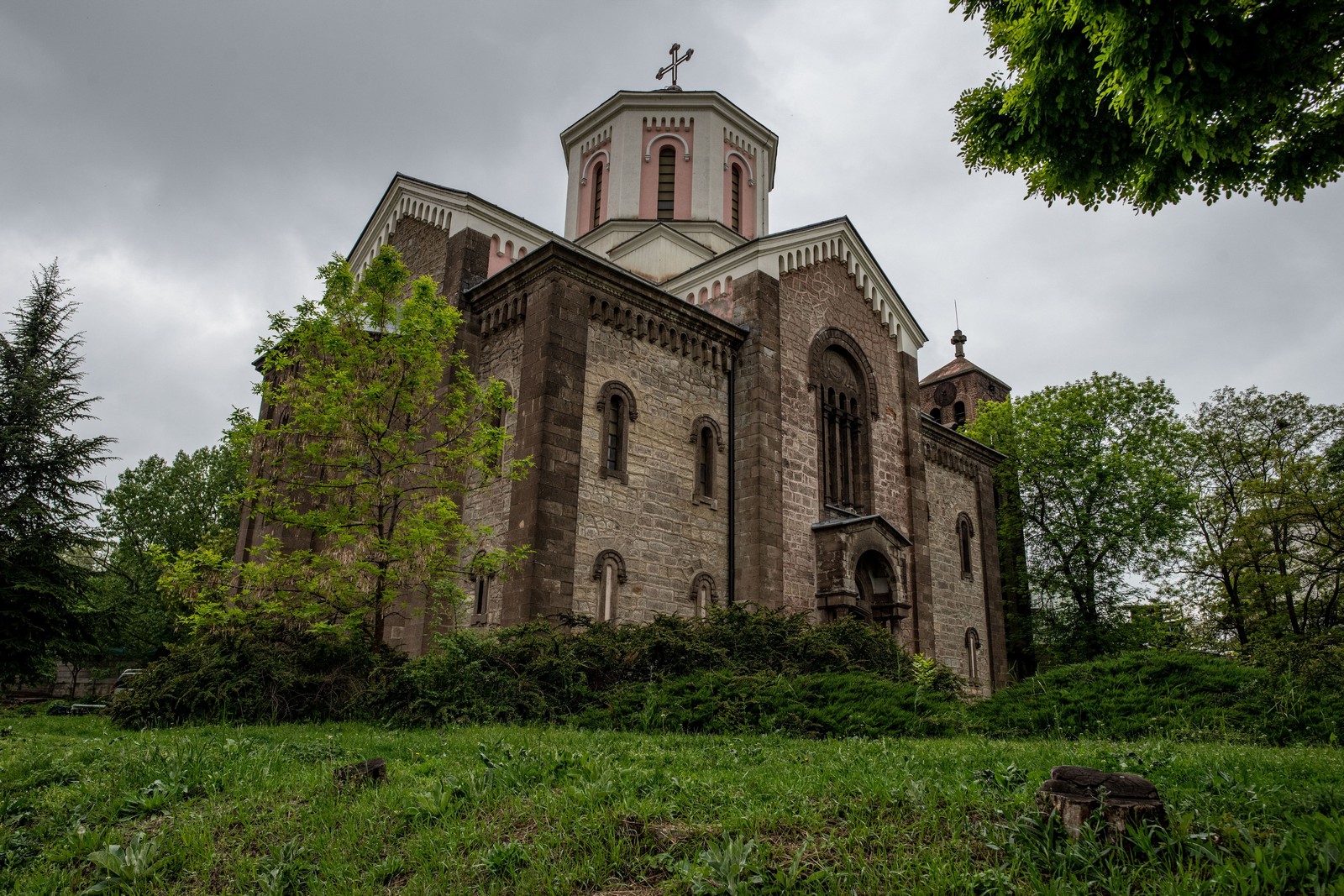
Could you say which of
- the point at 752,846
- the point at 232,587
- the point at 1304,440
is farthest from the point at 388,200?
the point at 1304,440

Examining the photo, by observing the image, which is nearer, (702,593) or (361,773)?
(361,773)

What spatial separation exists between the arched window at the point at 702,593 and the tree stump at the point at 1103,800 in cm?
1305

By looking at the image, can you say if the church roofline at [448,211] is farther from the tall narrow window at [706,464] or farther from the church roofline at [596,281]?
the tall narrow window at [706,464]

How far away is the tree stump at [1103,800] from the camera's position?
408cm

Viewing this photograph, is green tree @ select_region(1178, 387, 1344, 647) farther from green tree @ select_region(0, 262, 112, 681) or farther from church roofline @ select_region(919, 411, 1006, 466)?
green tree @ select_region(0, 262, 112, 681)

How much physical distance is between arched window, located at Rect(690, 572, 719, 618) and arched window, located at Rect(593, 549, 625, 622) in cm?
191

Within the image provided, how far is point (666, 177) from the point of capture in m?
26.0

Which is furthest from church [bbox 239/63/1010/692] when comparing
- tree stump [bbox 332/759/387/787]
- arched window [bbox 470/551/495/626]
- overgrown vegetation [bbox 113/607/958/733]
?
tree stump [bbox 332/759/387/787]

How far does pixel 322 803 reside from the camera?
566 centimetres

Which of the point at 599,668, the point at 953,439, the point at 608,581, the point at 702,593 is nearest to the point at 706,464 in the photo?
the point at 702,593

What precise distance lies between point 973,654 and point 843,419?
975 centimetres

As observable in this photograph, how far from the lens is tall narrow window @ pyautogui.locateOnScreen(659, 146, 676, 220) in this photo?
25.6m

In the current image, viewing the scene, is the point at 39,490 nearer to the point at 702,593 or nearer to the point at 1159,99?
the point at 702,593

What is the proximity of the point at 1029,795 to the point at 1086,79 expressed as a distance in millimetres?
5942
